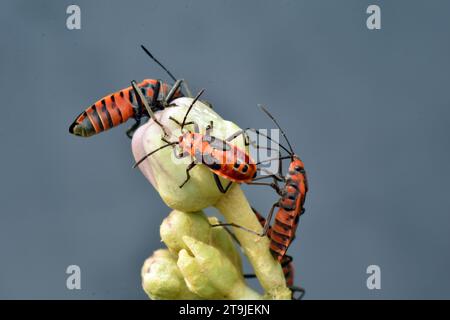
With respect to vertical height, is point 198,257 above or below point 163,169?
below

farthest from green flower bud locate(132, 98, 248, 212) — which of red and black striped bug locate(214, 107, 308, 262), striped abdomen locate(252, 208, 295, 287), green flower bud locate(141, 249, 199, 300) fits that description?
striped abdomen locate(252, 208, 295, 287)

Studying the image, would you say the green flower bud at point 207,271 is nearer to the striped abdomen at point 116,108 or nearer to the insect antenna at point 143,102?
the insect antenna at point 143,102

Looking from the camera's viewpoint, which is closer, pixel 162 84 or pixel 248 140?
pixel 248 140

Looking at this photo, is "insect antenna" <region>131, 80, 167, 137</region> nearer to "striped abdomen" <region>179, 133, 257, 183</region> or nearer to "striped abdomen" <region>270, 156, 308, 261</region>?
"striped abdomen" <region>179, 133, 257, 183</region>

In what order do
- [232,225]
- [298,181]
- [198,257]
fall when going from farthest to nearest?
[298,181] < [232,225] < [198,257]

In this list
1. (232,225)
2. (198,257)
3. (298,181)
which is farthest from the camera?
(298,181)

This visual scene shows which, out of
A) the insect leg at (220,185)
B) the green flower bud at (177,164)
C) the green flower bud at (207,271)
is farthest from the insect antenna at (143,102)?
the green flower bud at (207,271)

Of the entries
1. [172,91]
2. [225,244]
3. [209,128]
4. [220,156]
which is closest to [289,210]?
[225,244]
